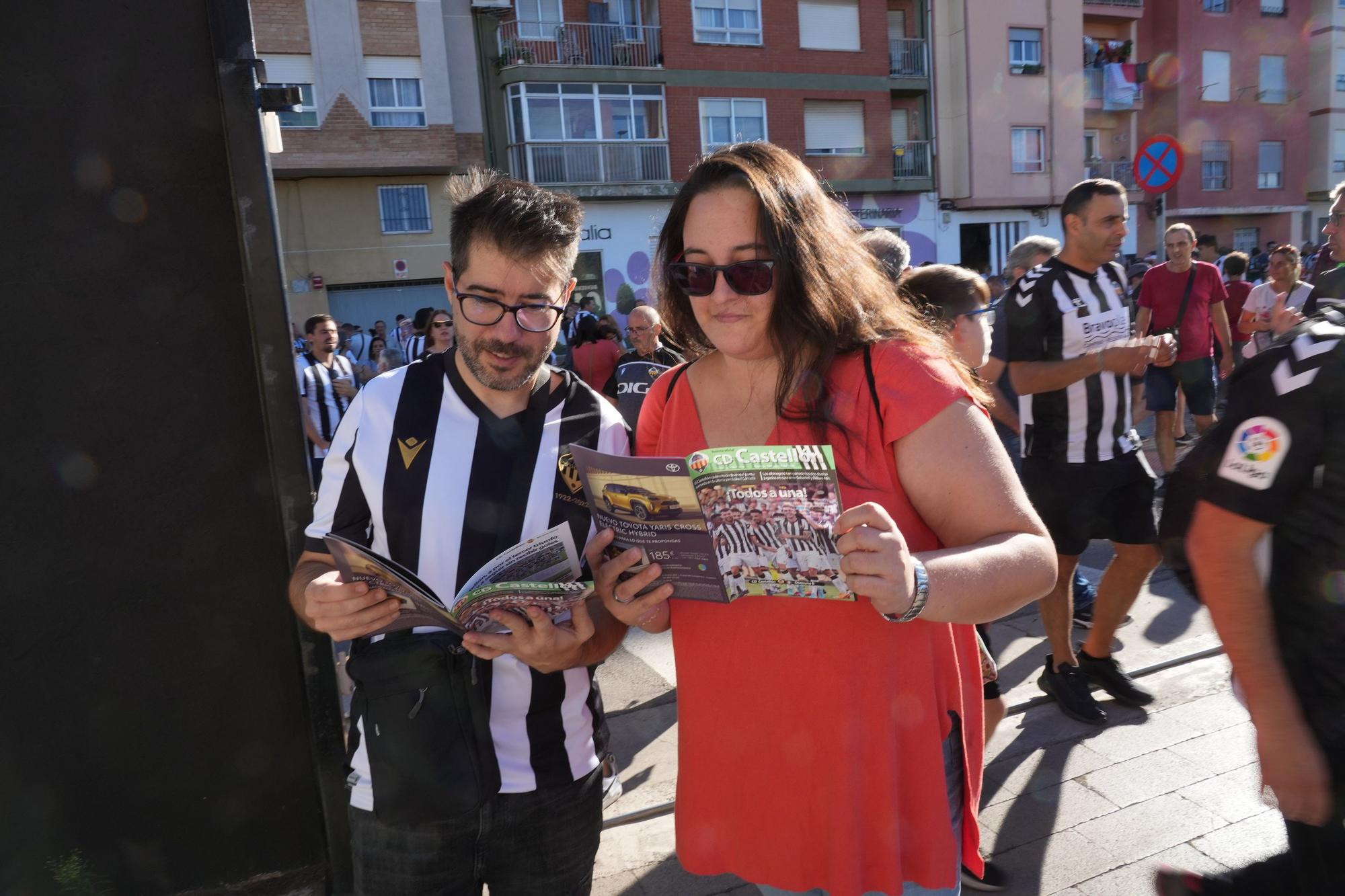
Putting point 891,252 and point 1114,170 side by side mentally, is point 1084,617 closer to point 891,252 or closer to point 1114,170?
point 891,252

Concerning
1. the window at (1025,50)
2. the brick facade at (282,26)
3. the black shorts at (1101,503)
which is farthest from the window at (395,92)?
the black shorts at (1101,503)

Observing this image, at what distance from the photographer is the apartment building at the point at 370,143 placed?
2112 cm

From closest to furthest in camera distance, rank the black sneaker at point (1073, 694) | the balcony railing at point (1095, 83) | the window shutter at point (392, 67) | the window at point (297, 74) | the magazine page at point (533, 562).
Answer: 1. the magazine page at point (533, 562)
2. the black sneaker at point (1073, 694)
3. the window at point (297, 74)
4. the window shutter at point (392, 67)
5. the balcony railing at point (1095, 83)

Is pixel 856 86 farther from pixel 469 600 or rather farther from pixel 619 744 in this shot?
pixel 469 600

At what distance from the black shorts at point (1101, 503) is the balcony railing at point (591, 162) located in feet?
63.3

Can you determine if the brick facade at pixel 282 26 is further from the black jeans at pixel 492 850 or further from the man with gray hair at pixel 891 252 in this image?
the black jeans at pixel 492 850

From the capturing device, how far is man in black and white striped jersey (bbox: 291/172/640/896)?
6.18ft

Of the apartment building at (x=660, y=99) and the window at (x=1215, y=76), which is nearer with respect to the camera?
the apartment building at (x=660, y=99)

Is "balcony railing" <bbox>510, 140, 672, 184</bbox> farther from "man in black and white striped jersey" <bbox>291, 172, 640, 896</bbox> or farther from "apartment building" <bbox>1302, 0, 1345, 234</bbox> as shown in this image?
"apartment building" <bbox>1302, 0, 1345, 234</bbox>

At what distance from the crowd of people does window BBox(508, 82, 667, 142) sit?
21820mm

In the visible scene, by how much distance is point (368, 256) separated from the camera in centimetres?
2212

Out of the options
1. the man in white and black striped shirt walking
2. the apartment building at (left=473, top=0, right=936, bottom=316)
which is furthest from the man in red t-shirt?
the apartment building at (left=473, top=0, right=936, bottom=316)

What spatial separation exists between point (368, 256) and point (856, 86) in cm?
1462

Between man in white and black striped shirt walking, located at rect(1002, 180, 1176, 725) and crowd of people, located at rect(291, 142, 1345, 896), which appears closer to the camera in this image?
crowd of people, located at rect(291, 142, 1345, 896)
